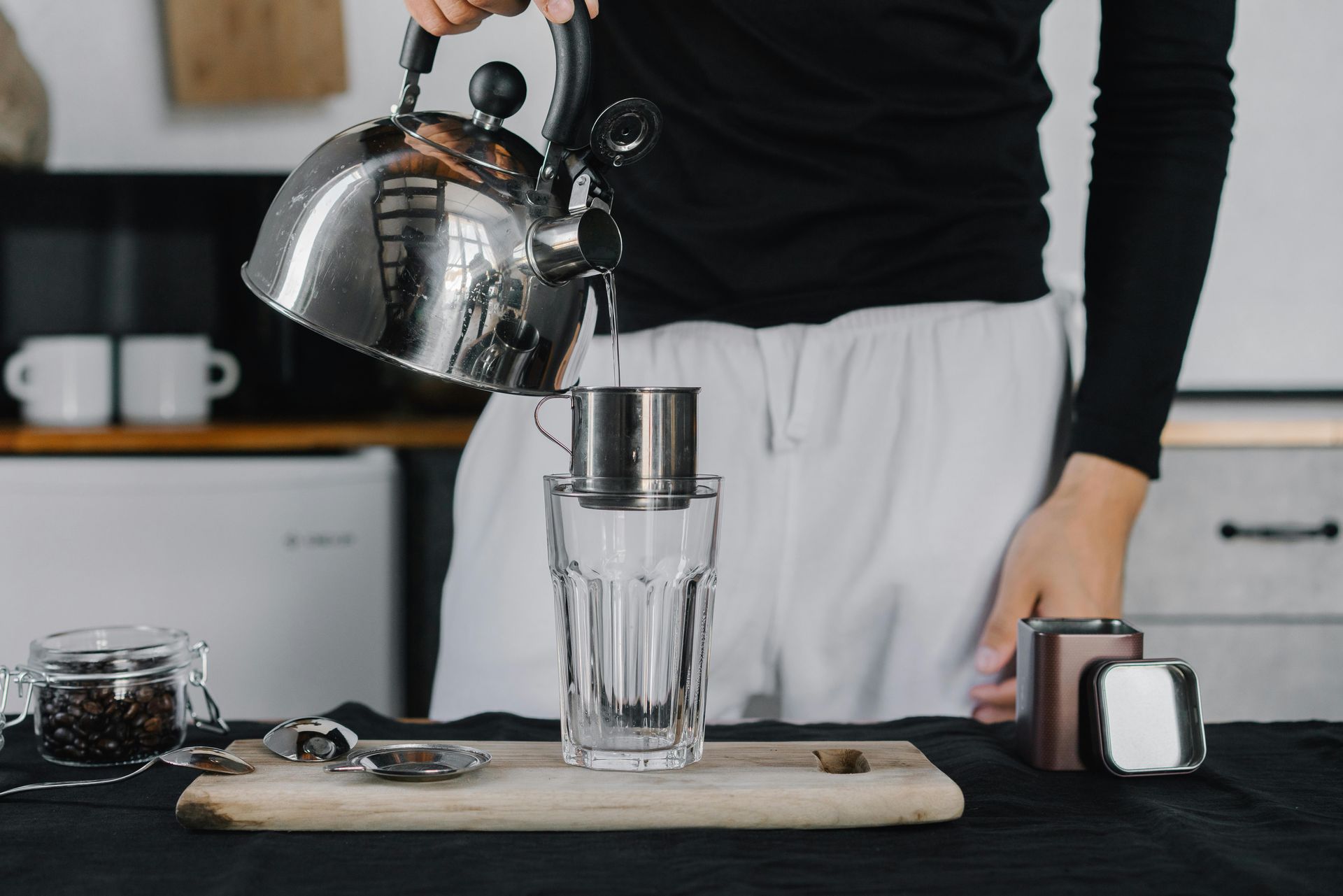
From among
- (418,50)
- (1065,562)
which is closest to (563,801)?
(418,50)

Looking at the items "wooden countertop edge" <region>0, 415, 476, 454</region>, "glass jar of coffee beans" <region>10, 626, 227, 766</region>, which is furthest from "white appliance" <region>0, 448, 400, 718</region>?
"glass jar of coffee beans" <region>10, 626, 227, 766</region>

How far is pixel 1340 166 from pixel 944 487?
1.75 meters

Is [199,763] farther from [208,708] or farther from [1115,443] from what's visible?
[1115,443]

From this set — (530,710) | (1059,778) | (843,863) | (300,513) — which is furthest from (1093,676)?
(300,513)

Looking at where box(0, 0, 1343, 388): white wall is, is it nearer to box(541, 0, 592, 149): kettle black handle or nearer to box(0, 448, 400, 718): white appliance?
box(0, 448, 400, 718): white appliance

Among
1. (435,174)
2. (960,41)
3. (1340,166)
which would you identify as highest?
(1340,166)

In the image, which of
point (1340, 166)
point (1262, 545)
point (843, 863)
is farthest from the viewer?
point (1340, 166)

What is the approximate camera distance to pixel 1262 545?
6.21ft

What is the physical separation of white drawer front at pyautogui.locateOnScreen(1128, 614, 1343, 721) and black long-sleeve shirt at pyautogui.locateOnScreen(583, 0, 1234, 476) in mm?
1070

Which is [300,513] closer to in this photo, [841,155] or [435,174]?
[841,155]

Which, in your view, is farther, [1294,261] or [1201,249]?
[1294,261]

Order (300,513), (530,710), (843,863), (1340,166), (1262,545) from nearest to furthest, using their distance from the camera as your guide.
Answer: (843,863), (530,710), (300,513), (1262,545), (1340,166)

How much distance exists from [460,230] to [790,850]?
0.32m

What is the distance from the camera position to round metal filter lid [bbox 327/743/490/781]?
0.57 m
